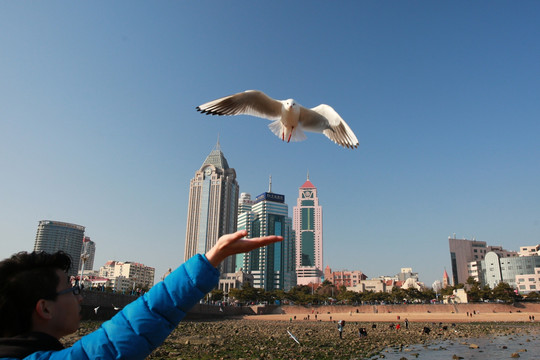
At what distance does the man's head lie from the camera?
1514 millimetres

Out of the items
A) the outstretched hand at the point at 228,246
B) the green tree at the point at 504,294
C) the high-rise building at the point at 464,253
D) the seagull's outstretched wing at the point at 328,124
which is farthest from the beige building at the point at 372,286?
the outstretched hand at the point at 228,246

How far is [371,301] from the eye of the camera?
250 ft

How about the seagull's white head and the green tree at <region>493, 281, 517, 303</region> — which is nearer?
the seagull's white head

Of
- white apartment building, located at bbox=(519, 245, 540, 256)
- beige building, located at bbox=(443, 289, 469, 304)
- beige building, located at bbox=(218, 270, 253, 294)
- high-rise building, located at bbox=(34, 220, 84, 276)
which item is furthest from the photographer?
high-rise building, located at bbox=(34, 220, 84, 276)

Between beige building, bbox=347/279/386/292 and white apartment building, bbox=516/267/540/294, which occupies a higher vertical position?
white apartment building, bbox=516/267/540/294

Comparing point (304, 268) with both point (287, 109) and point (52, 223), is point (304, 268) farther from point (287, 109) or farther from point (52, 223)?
point (287, 109)

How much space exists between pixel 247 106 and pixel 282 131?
1083mm

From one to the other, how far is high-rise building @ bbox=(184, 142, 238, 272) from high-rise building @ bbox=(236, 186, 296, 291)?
18670 mm

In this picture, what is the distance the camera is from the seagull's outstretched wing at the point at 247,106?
7719 mm

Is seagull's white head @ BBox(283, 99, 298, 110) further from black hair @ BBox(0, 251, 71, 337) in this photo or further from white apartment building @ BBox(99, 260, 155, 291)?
white apartment building @ BBox(99, 260, 155, 291)

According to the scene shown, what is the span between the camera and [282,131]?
8883 millimetres

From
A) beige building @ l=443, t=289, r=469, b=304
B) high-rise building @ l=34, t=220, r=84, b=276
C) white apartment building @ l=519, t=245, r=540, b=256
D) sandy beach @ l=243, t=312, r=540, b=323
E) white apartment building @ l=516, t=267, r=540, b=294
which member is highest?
high-rise building @ l=34, t=220, r=84, b=276

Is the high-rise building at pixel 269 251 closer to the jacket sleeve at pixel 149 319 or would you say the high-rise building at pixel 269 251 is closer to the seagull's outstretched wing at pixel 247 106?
the seagull's outstretched wing at pixel 247 106

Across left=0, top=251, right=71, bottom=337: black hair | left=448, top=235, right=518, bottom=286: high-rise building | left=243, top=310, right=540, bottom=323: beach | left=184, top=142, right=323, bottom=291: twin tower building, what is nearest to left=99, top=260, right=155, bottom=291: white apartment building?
left=184, top=142, right=323, bottom=291: twin tower building
